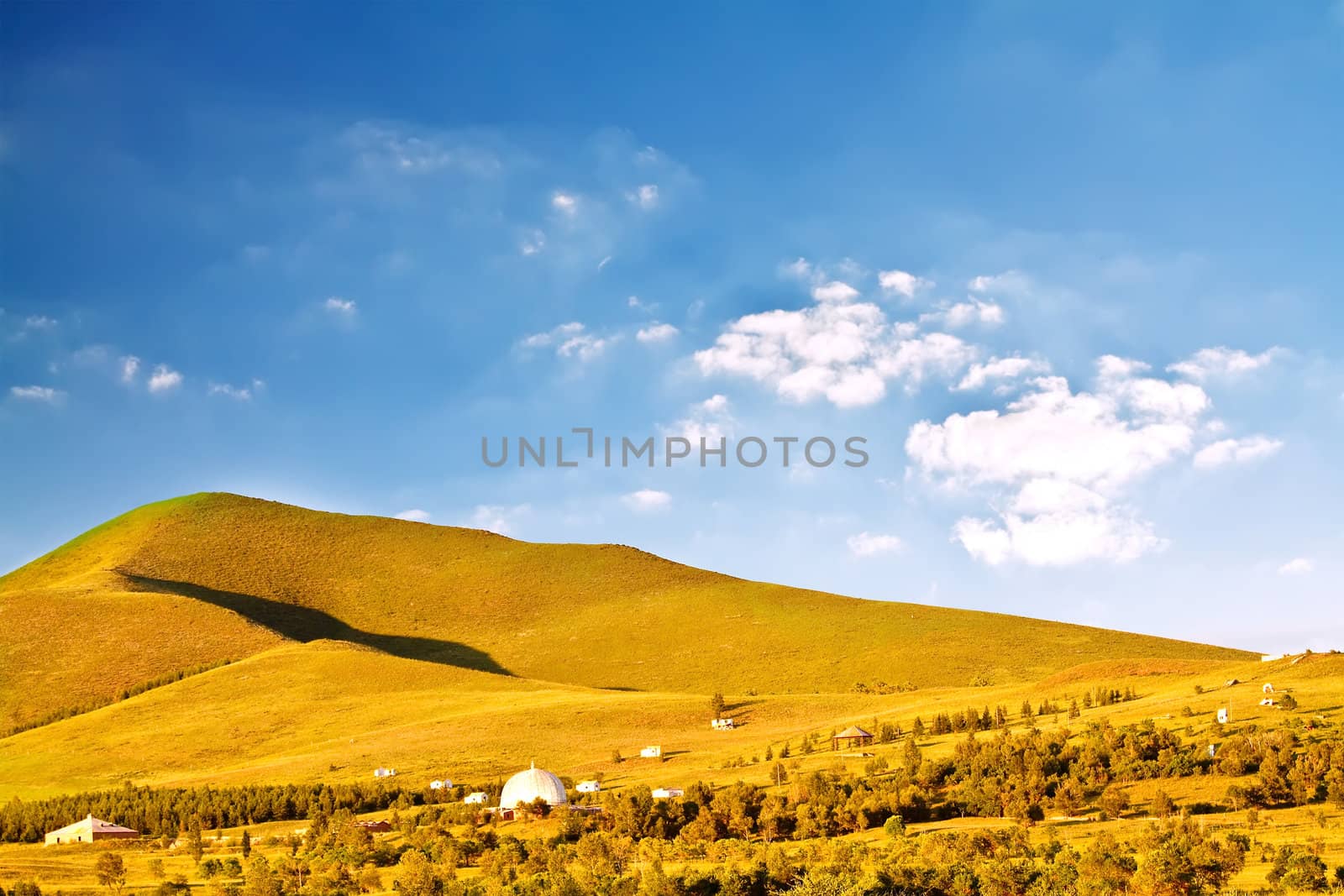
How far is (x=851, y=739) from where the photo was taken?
73062 millimetres

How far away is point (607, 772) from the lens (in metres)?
72.3

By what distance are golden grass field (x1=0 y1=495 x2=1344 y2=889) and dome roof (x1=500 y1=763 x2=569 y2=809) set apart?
14.2ft

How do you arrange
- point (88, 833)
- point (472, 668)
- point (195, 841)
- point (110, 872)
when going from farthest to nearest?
point (472, 668) → point (88, 833) → point (195, 841) → point (110, 872)

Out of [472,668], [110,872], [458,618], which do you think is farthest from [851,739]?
[458,618]

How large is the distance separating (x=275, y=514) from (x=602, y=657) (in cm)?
8364

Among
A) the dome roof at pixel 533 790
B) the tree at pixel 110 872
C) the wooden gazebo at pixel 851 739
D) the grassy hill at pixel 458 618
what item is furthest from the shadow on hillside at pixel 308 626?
the tree at pixel 110 872

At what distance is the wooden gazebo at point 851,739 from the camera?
7235cm

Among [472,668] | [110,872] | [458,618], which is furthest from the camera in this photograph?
[458,618]

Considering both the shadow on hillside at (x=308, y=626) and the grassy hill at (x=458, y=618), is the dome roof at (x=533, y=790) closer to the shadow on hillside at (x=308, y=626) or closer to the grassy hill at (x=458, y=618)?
the grassy hill at (x=458, y=618)

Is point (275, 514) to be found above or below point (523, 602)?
above

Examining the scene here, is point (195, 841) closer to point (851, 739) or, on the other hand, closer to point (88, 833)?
point (88, 833)

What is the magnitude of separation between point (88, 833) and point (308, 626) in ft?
311

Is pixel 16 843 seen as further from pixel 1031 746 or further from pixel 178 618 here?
pixel 178 618

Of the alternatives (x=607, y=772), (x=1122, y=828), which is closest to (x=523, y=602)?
(x=607, y=772)
